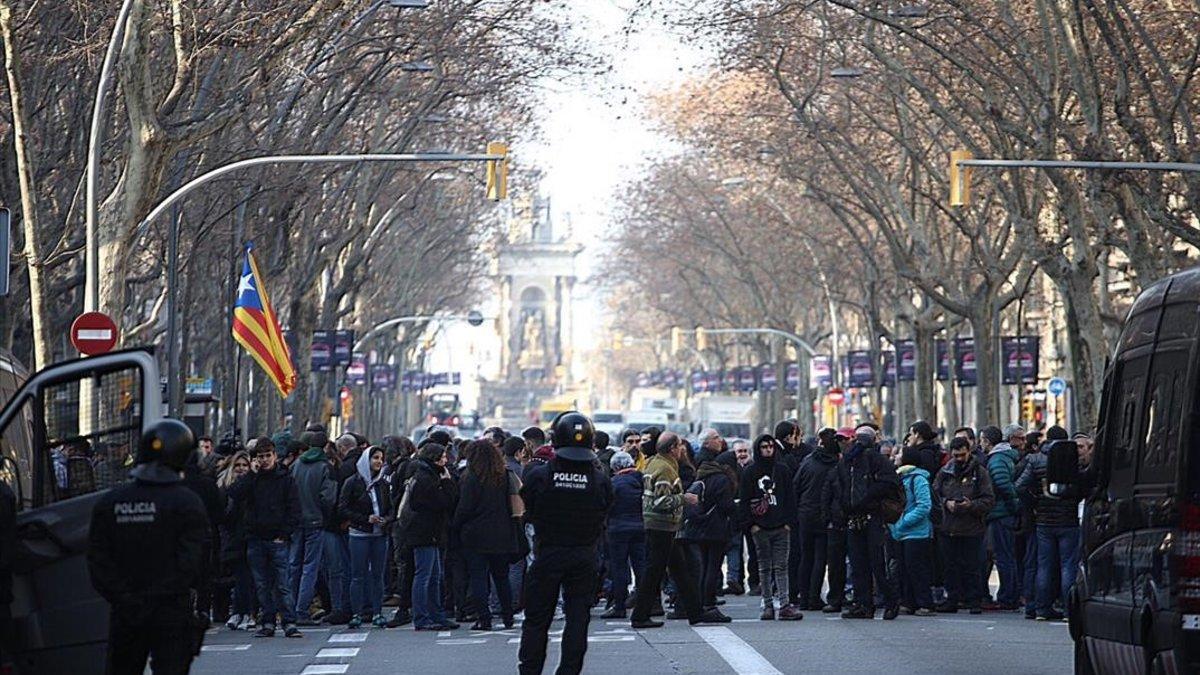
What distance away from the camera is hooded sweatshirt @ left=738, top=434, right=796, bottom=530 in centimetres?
2125

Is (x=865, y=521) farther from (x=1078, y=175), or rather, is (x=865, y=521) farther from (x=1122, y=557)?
(x=1078, y=175)

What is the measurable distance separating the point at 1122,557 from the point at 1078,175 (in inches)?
1093

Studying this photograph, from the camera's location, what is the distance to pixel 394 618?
2181cm

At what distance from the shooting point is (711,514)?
2111 centimetres

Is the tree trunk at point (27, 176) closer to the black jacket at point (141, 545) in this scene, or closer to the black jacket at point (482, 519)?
the black jacket at point (482, 519)

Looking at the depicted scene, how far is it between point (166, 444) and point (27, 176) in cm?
1432

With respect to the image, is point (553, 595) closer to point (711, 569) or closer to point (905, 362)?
point (711, 569)

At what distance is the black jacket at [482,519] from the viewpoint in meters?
20.6

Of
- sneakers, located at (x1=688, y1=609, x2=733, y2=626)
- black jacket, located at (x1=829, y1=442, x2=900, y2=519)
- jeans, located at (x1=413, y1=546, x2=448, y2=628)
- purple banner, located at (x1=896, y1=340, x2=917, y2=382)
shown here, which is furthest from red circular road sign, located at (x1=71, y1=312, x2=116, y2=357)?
purple banner, located at (x1=896, y1=340, x2=917, y2=382)

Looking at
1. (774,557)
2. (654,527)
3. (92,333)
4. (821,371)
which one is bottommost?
(774,557)

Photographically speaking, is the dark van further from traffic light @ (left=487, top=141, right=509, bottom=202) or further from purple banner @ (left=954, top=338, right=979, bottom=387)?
purple banner @ (left=954, top=338, right=979, bottom=387)

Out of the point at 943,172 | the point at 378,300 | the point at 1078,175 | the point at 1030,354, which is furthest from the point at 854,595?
the point at 378,300

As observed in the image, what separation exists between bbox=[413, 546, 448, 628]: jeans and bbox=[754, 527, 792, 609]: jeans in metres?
2.65

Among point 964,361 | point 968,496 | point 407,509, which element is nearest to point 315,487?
point 407,509
